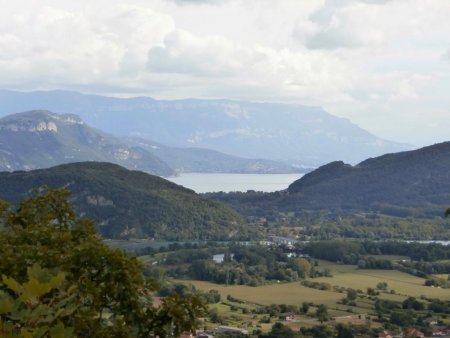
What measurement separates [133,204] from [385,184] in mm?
69728

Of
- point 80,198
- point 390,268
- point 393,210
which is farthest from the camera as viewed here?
point 393,210

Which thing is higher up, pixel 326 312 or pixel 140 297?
pixel 140 297

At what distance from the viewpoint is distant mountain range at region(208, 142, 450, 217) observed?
15562cm

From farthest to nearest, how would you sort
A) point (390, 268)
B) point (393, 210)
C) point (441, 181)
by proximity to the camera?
point (441, 181) < point (393, 210) < point (390, 268)

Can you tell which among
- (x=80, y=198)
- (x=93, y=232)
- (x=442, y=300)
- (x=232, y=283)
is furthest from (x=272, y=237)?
(x=93, y=232)

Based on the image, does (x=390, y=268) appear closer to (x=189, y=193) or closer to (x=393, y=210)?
(x=189, y=193)

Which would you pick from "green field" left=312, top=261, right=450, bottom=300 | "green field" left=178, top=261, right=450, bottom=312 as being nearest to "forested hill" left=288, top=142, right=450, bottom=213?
"green field" left=312, top=261, right=450, bottom=300

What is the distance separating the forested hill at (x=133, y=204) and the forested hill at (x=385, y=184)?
4172 centimetres

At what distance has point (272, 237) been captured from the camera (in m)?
115

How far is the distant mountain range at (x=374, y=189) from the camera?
156 meters

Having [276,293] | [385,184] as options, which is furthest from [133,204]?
[385,184]

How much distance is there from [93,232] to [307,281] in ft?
194

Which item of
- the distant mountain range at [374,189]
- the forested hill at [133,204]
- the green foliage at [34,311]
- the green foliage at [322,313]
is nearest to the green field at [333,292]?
the green foliage at [322,313]

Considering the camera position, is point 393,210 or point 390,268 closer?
point 390,268
